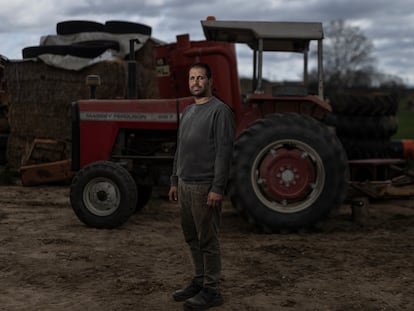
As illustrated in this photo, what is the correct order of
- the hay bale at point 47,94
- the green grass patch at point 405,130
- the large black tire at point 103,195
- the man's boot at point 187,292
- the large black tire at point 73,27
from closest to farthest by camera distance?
the man's boot at point 187,292, the large black tire at point 103,195, the hay bale at point 47,94, the large black tire at point 73,27, the green grass patch at point 405,130

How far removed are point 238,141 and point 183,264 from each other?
166cm

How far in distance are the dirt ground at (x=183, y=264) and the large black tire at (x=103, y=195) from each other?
157 millimetres

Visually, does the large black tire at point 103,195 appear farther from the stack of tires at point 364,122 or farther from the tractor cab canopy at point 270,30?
the stack of tires at point 364,122

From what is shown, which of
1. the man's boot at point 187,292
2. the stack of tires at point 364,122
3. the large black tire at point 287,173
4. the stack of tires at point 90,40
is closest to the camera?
the man's boot at point 187,292

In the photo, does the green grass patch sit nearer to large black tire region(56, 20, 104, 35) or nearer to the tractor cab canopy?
large black tire region(56, 20, 104, 35)

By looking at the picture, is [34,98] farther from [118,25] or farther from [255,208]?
[255,208]

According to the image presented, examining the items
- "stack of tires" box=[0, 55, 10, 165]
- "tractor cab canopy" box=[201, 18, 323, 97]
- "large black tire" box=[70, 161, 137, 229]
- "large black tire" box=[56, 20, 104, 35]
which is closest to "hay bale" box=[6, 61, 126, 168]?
"stack of tires" box=[0, 55, 10, 165]

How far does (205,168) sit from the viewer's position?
12.9 feet

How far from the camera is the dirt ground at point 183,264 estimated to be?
4148 mm

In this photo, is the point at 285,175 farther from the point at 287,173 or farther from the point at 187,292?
the point at 187,292

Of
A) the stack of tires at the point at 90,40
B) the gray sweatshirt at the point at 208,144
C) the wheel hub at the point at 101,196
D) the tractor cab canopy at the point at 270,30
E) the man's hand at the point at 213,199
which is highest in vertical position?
the stack of tires at the point at 90,40

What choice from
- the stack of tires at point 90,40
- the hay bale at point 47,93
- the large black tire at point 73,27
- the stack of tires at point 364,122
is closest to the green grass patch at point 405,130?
the stack of tires at point 364,122

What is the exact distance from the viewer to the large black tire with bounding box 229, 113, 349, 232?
6.18m

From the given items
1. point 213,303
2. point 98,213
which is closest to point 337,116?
point 98,213
